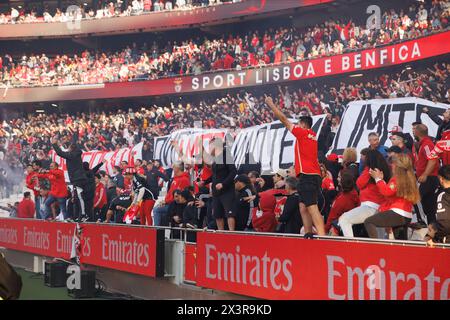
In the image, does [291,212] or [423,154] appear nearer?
[423,154]

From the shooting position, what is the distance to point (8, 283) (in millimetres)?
2715

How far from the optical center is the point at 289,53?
90.7ft

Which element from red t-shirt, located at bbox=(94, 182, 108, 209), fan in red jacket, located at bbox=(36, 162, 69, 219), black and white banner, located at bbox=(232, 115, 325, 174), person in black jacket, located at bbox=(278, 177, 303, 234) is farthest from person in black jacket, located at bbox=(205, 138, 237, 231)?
fan in red jacket, located at bbox=(36, 162, 69, 219)

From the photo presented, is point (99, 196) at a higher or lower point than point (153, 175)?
lower

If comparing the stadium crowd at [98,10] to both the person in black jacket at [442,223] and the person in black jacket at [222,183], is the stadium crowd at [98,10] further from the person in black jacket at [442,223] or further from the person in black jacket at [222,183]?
the person in black jacket at [442,223]

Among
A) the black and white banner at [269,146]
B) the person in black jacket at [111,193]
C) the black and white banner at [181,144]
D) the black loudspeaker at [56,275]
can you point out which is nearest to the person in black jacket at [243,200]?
the black and white banner at [269,146]

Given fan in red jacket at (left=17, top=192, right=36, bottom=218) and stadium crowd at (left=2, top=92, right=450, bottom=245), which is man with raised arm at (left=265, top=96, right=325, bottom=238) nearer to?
stadium crowd at (left=2, top=92, right=450, bottom=245)

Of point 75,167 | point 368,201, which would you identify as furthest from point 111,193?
point 368,201

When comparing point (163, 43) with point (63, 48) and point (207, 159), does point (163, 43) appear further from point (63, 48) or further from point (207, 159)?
point (207, 159)

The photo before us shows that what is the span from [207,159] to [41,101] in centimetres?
3034

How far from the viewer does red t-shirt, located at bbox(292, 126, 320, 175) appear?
24.7 feet

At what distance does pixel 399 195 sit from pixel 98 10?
34.5 m

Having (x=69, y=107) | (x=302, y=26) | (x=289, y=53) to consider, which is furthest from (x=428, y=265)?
(x=69, y=107)

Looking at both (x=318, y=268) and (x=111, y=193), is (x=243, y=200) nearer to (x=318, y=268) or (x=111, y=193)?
(x=318, y=268)
